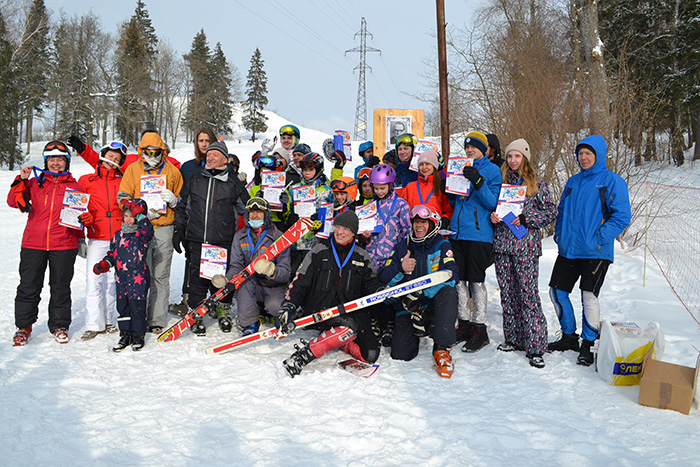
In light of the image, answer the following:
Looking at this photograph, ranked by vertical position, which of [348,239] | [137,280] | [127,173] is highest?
[127,173]

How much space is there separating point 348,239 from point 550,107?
24.9 feet

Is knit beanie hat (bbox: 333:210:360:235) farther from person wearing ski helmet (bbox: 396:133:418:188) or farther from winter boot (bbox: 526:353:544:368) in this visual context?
winter boot (bbox: 526:353:544:368)

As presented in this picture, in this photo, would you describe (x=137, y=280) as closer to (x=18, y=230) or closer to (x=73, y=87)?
(x=18, y=230)

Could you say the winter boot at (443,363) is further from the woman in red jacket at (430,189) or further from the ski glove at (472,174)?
the ski glove at (472,174)

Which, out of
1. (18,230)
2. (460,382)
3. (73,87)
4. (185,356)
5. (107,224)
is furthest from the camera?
(73,87)

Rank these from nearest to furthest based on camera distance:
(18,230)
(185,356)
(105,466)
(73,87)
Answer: (105,466) < (185,356) < (18,230) < (73,87)

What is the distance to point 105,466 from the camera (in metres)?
2.65

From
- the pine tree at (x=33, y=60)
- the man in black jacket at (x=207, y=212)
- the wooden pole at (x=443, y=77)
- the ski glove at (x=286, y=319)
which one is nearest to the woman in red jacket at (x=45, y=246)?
the man in black jacket at (x=207, y=212)

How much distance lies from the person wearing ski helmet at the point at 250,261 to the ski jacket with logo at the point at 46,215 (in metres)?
1.81

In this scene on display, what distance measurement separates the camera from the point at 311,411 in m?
3.39

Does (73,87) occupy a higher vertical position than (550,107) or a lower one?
higher

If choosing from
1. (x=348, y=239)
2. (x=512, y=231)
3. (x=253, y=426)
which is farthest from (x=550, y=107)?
(x=253, y=426)

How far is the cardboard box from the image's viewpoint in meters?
3.35

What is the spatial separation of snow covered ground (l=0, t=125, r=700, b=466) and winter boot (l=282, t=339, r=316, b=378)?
91mm
